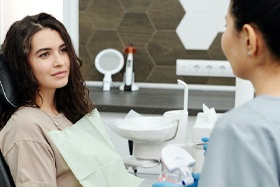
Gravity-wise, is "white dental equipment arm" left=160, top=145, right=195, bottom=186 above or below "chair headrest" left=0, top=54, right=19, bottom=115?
below

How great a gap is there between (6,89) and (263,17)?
0.98 m

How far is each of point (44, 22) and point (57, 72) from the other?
0.61 ft

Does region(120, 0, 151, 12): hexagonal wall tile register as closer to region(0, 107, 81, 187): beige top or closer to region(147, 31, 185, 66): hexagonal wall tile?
region(147, 31, 185, 66): hexagonal wall tile

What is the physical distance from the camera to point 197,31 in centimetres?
330

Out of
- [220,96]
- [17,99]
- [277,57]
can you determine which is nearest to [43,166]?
[17,99]

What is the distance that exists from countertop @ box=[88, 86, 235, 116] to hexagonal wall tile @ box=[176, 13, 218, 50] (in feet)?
1.04

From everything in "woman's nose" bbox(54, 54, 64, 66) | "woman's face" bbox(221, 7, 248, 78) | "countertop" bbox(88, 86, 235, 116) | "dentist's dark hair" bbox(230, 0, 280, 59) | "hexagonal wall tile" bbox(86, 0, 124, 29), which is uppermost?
"dentist's dark hair" bbox(230, 0, 280, 59)

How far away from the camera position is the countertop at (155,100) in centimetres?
279

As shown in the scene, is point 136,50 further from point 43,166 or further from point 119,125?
point 43,166

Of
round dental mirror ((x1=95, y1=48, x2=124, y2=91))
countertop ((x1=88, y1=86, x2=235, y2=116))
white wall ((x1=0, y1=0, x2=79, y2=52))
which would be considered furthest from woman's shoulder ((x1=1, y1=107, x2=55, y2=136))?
→ round dental mirror ((x1=95, y1=48, x2=124, y2=91))

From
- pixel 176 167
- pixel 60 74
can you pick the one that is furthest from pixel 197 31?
pixel 176 167

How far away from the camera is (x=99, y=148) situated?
A: 1.88 meters

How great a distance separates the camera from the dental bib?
67.4 inches

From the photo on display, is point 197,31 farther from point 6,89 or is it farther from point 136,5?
point 6,89
